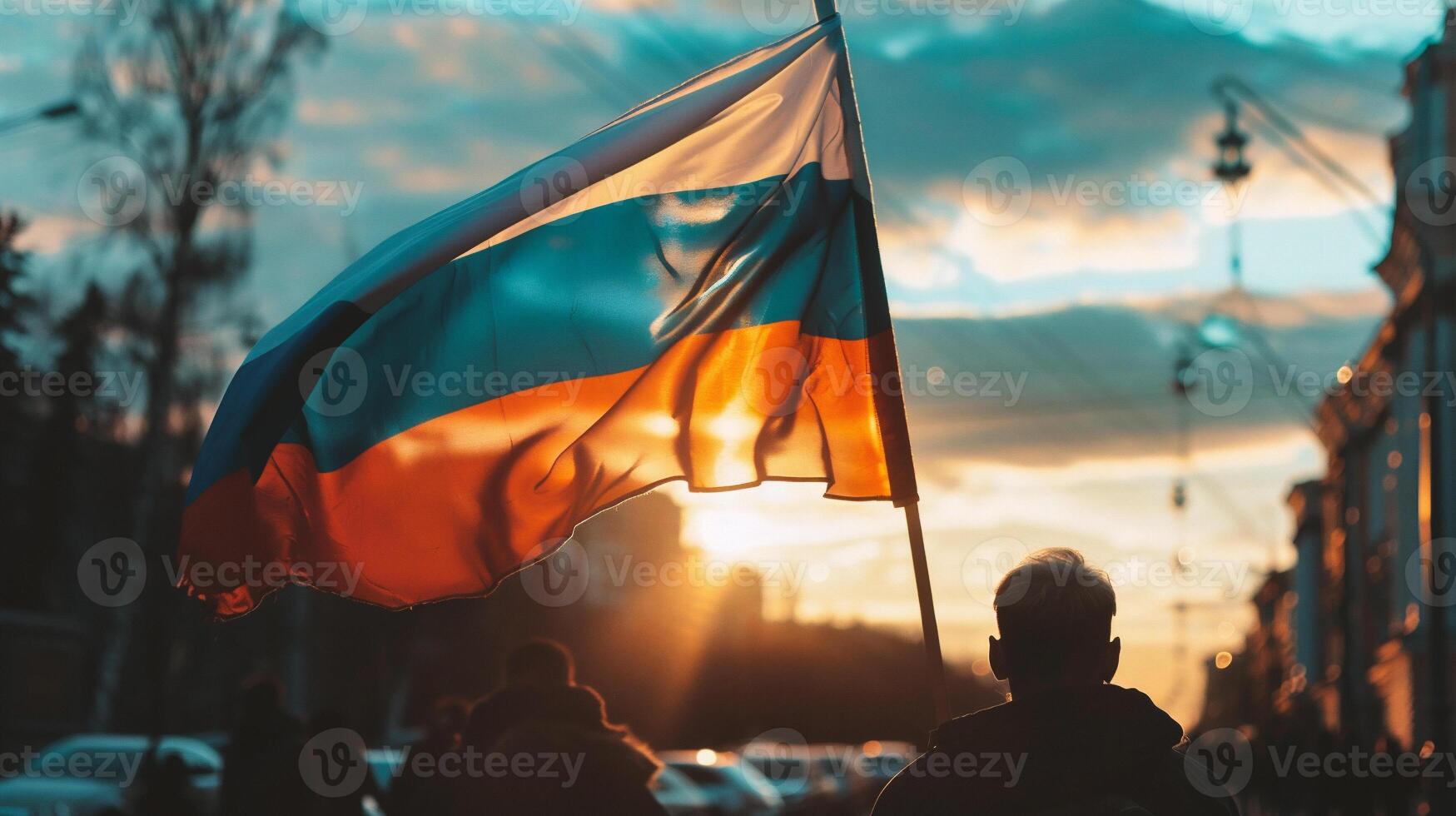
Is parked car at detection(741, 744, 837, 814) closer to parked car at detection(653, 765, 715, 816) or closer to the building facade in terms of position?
parked car at detection(653, 765, 715, 816)

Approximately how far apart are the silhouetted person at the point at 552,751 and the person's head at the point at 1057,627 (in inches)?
107

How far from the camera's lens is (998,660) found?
349 centimetres

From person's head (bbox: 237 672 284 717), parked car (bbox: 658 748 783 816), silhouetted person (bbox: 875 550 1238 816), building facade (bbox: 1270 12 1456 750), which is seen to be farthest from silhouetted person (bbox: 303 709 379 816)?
building facade (bbox: 1270 12 1456 750)

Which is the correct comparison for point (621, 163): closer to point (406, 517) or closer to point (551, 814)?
point (406, 517)

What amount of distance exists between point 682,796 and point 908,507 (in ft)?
45.8

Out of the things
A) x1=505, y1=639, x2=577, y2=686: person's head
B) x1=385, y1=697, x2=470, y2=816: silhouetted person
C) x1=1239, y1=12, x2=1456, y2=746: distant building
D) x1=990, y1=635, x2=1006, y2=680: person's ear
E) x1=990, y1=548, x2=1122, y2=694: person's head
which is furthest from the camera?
x1=1239, y1=12, x2=1456, y2=746: distant building

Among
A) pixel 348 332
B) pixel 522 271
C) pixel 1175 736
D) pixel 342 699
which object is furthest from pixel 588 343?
pixel 342 699

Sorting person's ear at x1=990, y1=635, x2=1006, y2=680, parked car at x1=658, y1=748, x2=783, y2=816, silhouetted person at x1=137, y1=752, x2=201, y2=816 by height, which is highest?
person's ear at x1=990, y1=635, x2=1006, y2=680

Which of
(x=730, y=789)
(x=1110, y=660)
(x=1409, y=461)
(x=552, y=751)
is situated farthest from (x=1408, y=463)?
(x=1110, y=660)

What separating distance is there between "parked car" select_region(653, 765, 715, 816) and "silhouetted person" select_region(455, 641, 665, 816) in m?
11.4

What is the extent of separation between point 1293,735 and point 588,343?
2358 cm

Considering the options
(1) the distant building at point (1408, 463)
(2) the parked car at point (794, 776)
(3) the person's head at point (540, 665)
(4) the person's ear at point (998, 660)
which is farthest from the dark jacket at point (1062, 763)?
(1) the distant building at point (1408, 463)

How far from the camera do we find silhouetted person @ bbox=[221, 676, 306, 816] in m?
8.62

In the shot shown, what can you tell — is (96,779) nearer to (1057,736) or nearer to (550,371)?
(550,371)
